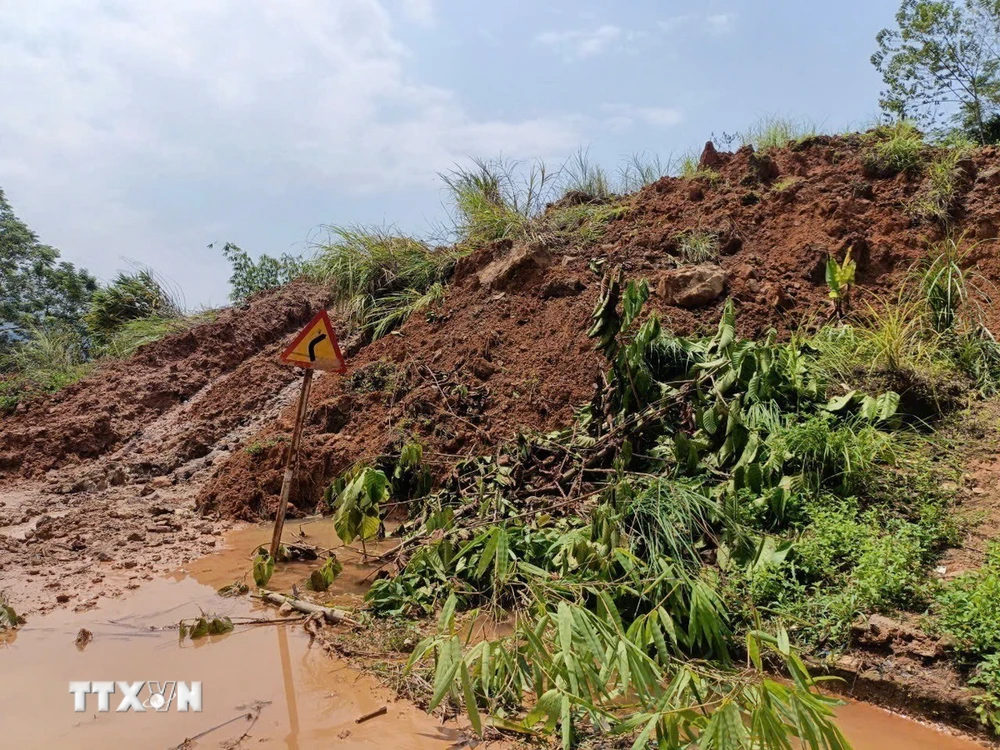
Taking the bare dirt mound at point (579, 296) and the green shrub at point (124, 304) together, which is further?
the green shrub at point (124, 304)

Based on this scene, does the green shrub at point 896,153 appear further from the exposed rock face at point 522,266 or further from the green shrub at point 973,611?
the green shrub at point 973,611

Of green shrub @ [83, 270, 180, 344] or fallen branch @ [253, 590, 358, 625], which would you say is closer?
fallen branch @ [253, 590, 358, 625]

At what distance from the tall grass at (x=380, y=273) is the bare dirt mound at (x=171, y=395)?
51.7 inches

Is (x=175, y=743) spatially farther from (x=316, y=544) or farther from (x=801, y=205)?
(x=801, y=205)

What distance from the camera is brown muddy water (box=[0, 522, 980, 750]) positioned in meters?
2.59

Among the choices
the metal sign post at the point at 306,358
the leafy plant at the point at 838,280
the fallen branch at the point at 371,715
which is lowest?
the fallen branch at the point at 371,715

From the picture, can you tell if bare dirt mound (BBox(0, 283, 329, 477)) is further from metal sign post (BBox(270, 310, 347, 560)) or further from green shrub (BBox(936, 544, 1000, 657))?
green shrub (BBox(936, 544, 1000, 657))

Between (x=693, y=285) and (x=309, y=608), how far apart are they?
4471 millimetres

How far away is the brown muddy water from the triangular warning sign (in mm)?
1425

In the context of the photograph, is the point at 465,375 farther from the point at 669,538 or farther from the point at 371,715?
the point at 371,715

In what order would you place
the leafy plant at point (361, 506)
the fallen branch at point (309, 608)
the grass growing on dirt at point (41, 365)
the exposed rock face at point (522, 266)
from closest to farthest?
1. the fallen branch at point (309, 608)
2. the leafy plant at point (361, 506)
3. the exposed rock face at point (522, 266)
4. the grass growing on dirt at point (41, 365)

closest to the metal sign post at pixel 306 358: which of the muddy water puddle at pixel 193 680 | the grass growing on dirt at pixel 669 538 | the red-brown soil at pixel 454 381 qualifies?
the grass growing on dirt at pixel 669 538

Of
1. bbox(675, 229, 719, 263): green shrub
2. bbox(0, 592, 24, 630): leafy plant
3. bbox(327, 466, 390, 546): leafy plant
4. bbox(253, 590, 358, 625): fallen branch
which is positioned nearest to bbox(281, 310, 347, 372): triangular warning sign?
bbox(327, 466, 390, 546): leafy plant

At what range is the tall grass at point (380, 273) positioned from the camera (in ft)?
28.8
